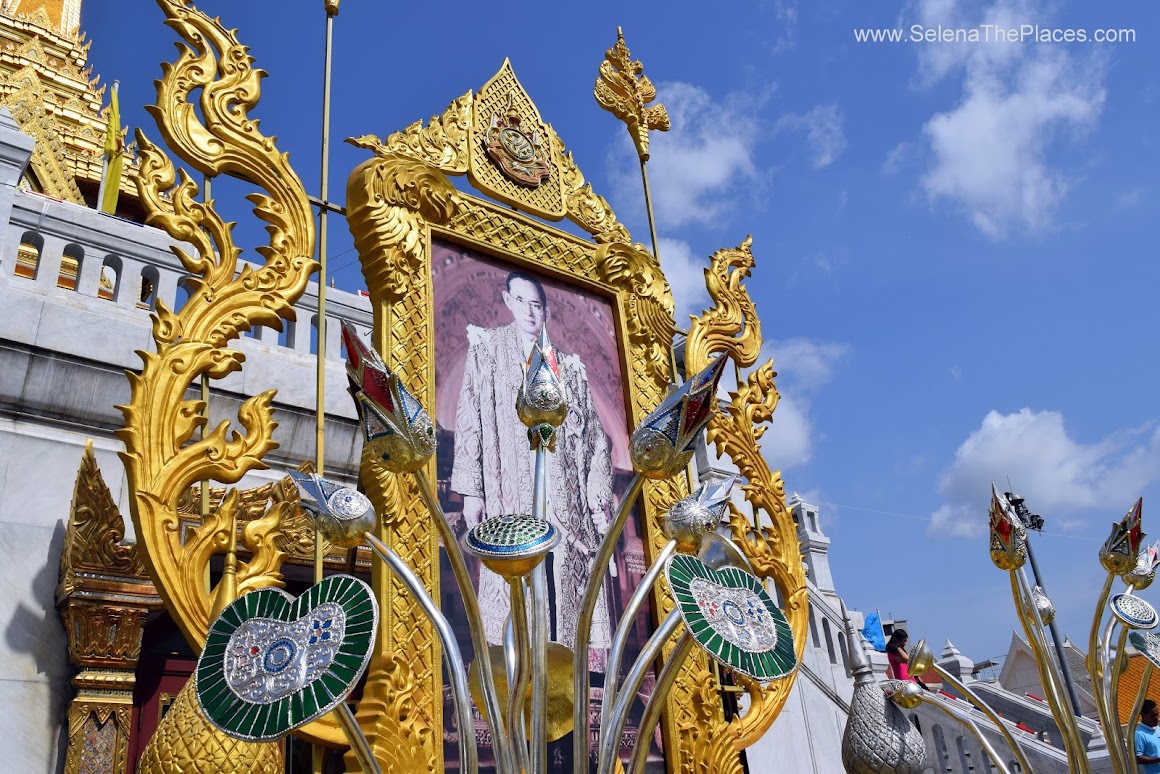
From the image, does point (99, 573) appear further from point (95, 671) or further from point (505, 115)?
point (505, 115)

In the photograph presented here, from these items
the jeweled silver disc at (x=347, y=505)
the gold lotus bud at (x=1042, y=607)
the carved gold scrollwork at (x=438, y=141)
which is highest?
the carved gold scrollwork at (x=438, y=141)

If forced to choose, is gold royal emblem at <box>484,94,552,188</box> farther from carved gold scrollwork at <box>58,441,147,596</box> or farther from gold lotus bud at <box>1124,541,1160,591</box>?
gold lotus bud at <box>1124,541,1160,591</box>

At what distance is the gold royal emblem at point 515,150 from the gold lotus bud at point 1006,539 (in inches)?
89.8

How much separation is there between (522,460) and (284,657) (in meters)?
1.62

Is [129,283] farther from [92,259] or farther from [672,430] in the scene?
[672,430]

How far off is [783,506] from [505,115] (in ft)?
6.88

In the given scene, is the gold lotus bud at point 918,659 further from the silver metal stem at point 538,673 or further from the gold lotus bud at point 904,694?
the silver metal stem at point 538,673

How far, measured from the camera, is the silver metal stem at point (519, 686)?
1.93m

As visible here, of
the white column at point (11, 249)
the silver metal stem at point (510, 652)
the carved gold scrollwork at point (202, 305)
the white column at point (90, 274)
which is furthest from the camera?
the white column at point (90, 274)

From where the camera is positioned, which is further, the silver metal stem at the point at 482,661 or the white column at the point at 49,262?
the white column at the point at 49,262

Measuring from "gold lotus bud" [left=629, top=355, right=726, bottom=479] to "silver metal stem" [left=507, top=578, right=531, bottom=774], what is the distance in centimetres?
43

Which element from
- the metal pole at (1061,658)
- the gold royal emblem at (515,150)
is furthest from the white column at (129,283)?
the metal pole at (1061,658)

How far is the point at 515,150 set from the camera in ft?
12.7

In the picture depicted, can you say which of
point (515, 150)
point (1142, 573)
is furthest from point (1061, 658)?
point (515, 150)
